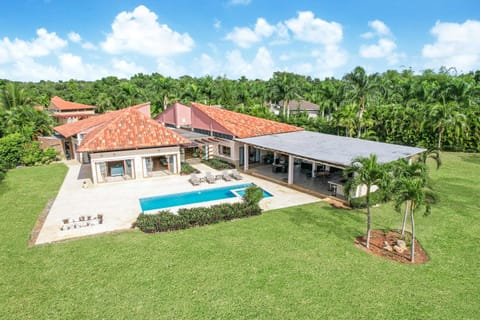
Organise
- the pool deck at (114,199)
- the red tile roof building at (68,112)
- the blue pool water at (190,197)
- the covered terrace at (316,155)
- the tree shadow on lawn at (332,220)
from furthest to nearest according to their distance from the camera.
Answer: the red tile roof building at (68,112)
the covered terrace at (316,155)
the blue pool water at (190,197)
the pool deck at (114,199)
the tree shadow on lawn at (332,220)

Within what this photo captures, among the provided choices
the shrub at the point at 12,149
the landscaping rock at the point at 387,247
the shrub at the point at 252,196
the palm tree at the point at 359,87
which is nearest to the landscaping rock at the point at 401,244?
the landscaping rock at the point at 387,247

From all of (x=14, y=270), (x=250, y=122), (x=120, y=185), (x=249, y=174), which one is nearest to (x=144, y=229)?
(x=14, y=270)

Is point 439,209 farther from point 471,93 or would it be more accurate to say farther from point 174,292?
point 471,93

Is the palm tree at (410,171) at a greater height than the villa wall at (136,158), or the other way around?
the palm tree at (410,171)

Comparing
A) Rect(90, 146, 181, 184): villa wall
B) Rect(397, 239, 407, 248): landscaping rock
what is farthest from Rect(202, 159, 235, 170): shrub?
Rect(397, 239, 407, 248): landscaping rock

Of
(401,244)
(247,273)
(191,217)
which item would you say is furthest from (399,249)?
(191,217)

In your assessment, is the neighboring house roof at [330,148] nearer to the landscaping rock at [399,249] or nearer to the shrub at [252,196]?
the shrub at [252,196]
